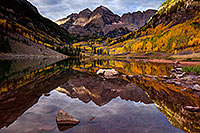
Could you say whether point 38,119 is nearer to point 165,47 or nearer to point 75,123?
point 75,123

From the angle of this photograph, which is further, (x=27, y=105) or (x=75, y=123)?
(x=27, y=105)

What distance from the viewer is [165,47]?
4058 inches

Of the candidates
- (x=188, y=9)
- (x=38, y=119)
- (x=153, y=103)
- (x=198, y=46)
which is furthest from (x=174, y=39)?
(x=38, y=119)

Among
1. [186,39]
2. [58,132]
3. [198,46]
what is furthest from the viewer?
[186,39]

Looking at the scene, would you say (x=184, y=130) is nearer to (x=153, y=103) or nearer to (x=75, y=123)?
(x=153, y=103)

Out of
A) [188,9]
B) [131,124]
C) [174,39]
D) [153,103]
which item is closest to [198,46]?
[174,39]

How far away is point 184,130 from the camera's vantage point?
5.81 metres

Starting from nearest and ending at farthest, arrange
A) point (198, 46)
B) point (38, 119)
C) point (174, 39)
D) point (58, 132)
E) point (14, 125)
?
point (58, 132), point (14, 125), point (38, 119), point (198, 46), point (174, 39)

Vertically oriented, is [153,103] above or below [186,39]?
below

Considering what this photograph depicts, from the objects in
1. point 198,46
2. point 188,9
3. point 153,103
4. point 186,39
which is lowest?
point 153,103

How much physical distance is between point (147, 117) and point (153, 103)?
2.83 meters

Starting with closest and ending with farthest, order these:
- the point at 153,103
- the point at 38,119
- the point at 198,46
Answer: the point at 38,119 < the point at 153,103 < the point at 198,46

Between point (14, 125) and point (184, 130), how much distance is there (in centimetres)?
826

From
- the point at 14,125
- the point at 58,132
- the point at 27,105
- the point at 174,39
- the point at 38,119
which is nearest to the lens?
the point at 58,132
